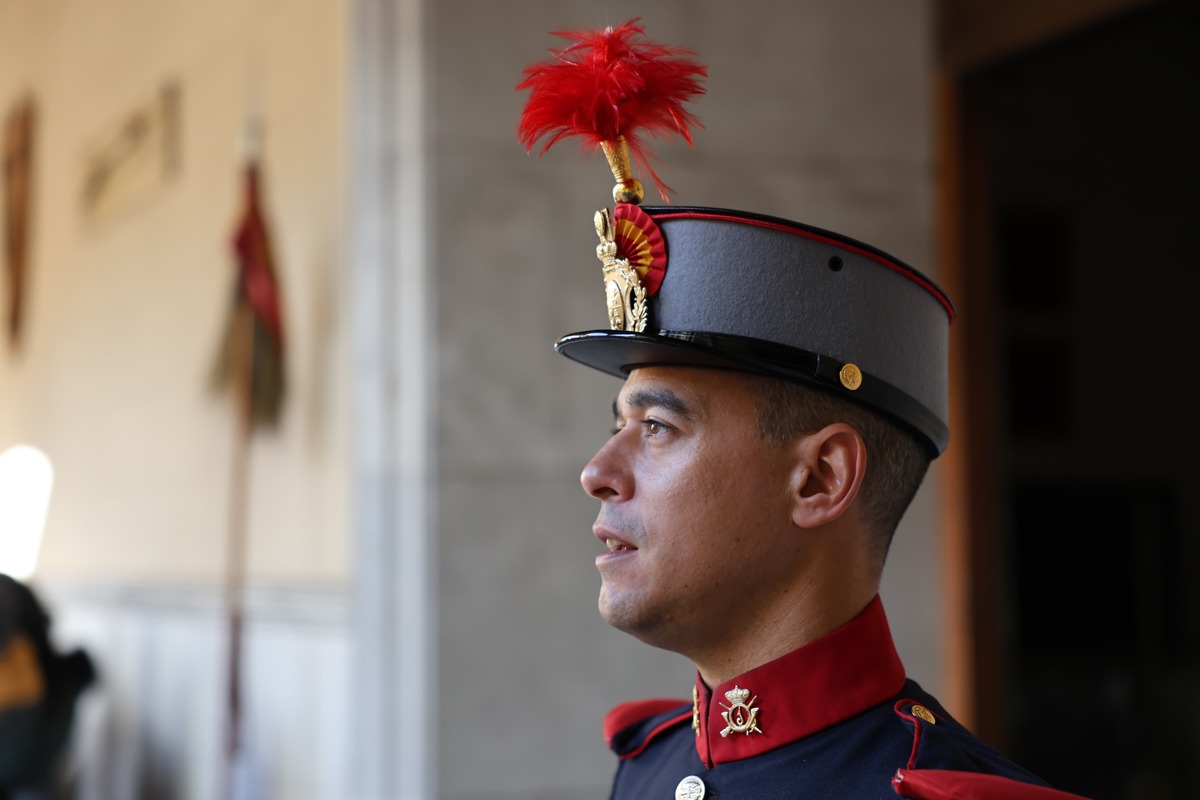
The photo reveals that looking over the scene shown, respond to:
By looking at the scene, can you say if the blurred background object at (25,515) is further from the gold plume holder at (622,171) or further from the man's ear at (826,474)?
the man's ear at (826,474)

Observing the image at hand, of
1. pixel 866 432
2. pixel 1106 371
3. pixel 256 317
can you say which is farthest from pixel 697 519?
pixel 1106 371

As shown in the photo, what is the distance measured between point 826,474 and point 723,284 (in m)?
0.22

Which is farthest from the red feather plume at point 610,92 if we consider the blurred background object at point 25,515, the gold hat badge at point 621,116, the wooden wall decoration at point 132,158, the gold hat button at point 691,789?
the blurred background object at point 25,515

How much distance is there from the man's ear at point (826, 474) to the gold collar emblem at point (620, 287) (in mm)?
222

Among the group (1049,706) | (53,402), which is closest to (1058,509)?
(1049,706)

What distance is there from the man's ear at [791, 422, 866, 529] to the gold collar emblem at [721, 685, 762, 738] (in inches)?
7.2

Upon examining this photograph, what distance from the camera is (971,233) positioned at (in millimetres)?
3762

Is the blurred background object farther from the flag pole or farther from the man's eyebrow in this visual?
the man's eyebrow

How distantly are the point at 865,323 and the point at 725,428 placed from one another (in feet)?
0.58

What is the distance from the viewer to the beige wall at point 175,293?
13.3 feet

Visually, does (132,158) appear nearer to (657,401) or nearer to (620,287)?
(620,287)

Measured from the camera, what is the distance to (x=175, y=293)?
5.43 metres

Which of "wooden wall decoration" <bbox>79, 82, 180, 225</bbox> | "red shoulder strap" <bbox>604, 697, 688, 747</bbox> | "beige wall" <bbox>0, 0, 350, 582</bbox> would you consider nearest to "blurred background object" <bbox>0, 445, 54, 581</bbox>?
"beige wall" <bbox>0, 0, 350, 582</bbox>

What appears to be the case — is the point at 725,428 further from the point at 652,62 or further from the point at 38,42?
the point at 38,42
